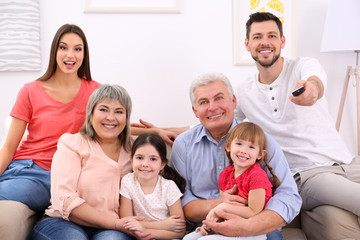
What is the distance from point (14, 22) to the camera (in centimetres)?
278

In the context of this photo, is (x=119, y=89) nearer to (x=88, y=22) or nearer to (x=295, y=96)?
(x=295, y=96)

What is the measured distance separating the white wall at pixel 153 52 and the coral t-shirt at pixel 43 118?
0.68m

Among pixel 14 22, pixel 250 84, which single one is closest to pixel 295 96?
pixel 250 84

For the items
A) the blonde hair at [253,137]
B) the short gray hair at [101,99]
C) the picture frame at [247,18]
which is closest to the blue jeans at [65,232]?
the short gray hair at [101,99]

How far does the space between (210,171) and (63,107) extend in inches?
34.8

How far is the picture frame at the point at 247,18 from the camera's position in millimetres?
2949

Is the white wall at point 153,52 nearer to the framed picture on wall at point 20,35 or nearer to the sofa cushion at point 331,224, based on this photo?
the framed picture on wall at point 20,35

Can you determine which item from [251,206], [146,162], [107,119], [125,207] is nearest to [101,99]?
[107,119]

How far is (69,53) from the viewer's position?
2.22 metres

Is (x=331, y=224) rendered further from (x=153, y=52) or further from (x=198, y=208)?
(x=153, y=52)

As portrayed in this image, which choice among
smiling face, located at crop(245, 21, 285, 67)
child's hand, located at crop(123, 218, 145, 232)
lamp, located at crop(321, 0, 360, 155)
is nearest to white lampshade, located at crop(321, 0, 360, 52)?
lamp, located at crop(321, 0, 360, 155)

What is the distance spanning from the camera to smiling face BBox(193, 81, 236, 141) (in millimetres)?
1932

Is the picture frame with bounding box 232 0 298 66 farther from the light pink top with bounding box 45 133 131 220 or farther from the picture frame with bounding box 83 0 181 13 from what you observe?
the light pink top with bounding box 45 133 131 220

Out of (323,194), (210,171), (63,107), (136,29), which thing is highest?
(136,29)
